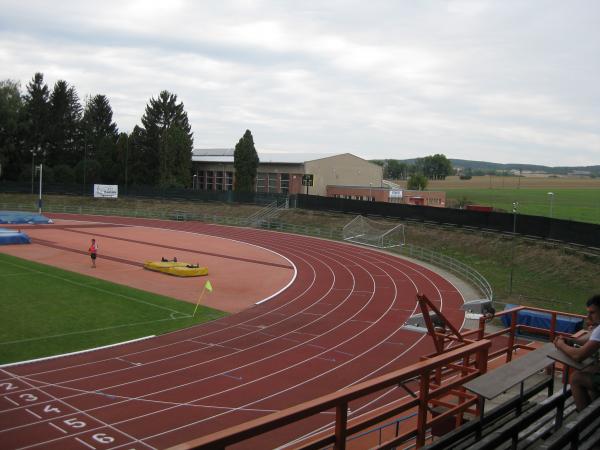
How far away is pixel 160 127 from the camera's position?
327 ft

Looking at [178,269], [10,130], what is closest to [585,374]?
[178,269]

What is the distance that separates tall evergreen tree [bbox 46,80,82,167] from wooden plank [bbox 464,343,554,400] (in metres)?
107

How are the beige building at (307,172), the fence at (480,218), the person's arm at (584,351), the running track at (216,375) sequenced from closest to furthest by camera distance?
the person's arm at (584,351), the running track at (216,375), the fence at (480,218), the beige building at (307,172)

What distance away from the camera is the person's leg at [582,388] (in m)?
6.04

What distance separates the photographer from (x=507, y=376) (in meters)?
5.61

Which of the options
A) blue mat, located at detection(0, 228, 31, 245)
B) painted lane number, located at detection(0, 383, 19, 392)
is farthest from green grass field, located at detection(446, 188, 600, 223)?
painted lane number, located at detection(0, 383, 19, 392)

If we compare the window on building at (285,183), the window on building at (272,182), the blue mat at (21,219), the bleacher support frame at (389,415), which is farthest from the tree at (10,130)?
the bleacher support frame at (389,415)

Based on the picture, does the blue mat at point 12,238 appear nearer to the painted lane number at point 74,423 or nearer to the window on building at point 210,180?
the painted lane number at point 74,423

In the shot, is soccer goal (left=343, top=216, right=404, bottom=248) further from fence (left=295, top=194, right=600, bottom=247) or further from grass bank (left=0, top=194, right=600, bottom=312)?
fence (left=295, top=194, right=600, bottom=247)

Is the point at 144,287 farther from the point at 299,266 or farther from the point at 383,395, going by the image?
the point at 383,395

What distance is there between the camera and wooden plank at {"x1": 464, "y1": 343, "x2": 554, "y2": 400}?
202 inches

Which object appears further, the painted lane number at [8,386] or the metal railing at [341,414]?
the painted lane number at [8,386]

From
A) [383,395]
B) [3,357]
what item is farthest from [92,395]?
[383,395]

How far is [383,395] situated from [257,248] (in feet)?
108
